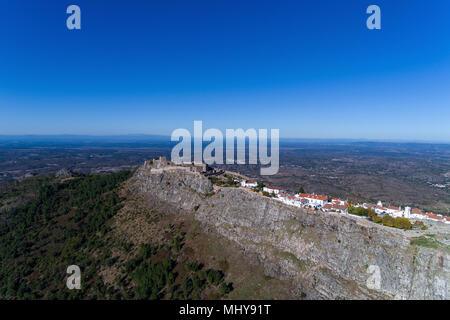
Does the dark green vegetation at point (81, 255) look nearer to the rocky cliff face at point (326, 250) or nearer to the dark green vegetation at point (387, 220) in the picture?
the rocky cliff face at point (326, 250)

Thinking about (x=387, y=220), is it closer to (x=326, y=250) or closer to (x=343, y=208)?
(x=343, y=208)

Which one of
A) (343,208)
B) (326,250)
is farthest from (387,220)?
(326,250)

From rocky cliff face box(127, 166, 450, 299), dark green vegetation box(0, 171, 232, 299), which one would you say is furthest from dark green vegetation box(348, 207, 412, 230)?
dark green vegetation box(0, 171, 232, 299)

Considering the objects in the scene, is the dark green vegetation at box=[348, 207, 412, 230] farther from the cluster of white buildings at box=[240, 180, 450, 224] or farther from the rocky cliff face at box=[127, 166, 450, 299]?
the rocky cliff face at box=[127, 166, 450, 299]

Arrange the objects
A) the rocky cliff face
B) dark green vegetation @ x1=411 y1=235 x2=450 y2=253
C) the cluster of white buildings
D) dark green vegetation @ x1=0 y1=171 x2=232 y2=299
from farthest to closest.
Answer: the cluster of white buildings
dark green vegetation @ x1=0 y1=171 x2=232 y2=299
dark green vegetation @ x1=411 y1=235 x2=450 y2=253
the rocky cliff face

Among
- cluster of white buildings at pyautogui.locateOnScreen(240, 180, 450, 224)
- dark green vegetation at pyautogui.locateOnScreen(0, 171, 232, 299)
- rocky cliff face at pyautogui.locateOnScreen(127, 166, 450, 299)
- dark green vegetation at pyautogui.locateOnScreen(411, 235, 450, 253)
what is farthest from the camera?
cluster of white buildings at pyautogui.locateOnScreen(240, 180, 450, 224)

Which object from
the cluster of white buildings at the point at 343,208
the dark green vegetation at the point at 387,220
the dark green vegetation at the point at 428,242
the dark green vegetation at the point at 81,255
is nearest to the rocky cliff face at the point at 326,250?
the dark green vegetation at the point at 428,242
